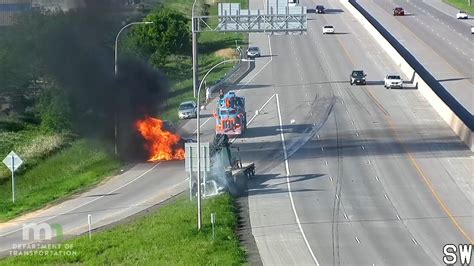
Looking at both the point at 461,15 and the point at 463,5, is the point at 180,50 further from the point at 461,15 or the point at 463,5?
Answer: the point at 463,5

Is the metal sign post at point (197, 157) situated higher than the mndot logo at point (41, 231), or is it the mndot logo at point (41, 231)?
the metal sign post at point (197, 157)

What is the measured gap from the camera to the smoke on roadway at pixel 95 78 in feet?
232

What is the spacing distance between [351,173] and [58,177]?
16.7 m

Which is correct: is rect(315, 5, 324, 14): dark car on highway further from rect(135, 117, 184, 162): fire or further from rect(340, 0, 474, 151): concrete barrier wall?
rect(135, 117, 184, 162): fire

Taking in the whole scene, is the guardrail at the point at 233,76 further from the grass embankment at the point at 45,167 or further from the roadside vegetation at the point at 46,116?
the grass embankment at the point at 45,167

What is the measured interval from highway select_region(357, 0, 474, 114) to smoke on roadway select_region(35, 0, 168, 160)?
1042 inches

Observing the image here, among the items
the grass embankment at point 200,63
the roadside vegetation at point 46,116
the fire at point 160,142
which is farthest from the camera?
the grass embankment at point 200,63

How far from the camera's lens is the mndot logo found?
4891cm

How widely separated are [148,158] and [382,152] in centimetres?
1414

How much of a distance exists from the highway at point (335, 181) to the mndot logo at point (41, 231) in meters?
0.45

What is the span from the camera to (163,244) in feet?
146

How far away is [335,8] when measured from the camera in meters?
146

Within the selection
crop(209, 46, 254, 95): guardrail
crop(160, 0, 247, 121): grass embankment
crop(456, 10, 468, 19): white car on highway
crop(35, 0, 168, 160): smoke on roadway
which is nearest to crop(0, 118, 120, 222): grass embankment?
crop(35, 0, 168, 160): smoke on roadway

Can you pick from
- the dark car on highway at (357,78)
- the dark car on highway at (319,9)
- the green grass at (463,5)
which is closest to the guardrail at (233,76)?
the dark car on highway at (357,78)
